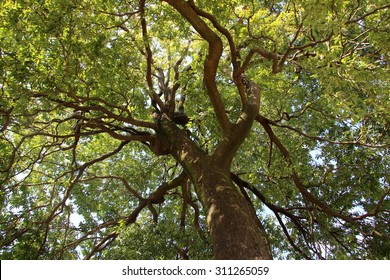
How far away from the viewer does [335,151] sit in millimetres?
7605

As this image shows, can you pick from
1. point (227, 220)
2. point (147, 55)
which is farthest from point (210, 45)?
point (227, 220)

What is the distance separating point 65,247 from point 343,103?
5.85m

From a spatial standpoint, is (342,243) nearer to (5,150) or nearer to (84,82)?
(84,82)

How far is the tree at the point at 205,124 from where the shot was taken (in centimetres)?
497

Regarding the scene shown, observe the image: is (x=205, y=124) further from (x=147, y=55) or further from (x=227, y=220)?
(x=227, y=220)

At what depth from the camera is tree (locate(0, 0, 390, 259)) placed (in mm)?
4969

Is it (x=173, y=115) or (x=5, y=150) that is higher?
(x=173, y=115)

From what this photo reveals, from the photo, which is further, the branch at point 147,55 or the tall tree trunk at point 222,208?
the branch at point 147,55

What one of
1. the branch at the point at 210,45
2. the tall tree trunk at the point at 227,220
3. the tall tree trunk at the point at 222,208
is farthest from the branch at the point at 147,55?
the tall tree trunk at the point at 227,220

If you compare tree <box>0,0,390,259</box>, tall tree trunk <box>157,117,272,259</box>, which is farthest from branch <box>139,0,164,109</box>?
tall tree trunk <box>157,117,272,259</box>

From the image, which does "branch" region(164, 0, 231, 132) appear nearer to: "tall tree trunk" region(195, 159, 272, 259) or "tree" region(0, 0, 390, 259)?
"tree" region(0, 0, 390, 259)

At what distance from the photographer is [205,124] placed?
288 inches

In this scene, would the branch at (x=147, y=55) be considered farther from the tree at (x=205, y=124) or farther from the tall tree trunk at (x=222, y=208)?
the tall tree trunk at (x=222, y=208)
